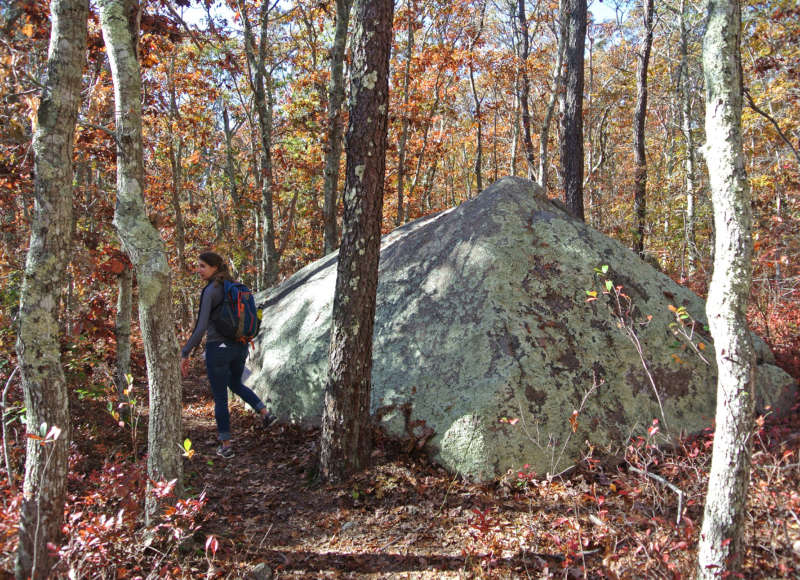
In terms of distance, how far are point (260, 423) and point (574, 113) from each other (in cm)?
864

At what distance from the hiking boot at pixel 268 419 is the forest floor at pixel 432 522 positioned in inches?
Result: 34.9

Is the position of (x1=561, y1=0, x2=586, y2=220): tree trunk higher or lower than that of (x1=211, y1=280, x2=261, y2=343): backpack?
higher

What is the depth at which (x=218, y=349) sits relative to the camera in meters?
5.82

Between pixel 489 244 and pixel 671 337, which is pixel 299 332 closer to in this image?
pixel 489 244

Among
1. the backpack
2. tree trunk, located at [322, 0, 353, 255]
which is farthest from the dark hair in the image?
tree trunk, located at [322, 0, 353, 255]

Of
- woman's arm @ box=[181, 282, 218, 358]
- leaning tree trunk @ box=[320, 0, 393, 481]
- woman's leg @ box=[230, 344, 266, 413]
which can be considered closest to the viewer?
leaning tree trunk @ box=[320, 0, 393, 481]

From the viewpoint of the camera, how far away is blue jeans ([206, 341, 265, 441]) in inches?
229

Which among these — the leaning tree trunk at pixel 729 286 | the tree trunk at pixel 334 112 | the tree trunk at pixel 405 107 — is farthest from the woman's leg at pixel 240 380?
the tree trunk at pixel 405 107

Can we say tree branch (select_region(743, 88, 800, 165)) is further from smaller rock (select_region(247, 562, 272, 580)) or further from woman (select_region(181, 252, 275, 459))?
woman (select_region(181, 252, 275, 459))

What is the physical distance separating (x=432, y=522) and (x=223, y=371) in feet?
9.95

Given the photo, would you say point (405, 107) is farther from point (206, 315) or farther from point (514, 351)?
point (514, 351)

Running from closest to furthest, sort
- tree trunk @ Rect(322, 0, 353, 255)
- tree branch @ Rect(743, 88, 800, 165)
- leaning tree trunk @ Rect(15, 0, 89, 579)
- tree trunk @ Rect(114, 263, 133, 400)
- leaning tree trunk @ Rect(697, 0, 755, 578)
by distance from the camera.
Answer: leaning tree trunk @ Rect(697, 0, 755, 578), leaning tree trunk @ Rect(15, 0, 89, 579), tree branch @ Rect(743, 88, 800, 165), tree trunk @ Rect(114, 263, 133, 400), tree trunk @ Rect(322, 0, 353, 255)

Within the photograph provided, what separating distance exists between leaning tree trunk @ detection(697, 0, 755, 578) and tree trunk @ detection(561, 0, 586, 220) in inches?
291

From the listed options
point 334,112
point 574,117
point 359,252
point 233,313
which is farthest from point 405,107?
point 359,252
